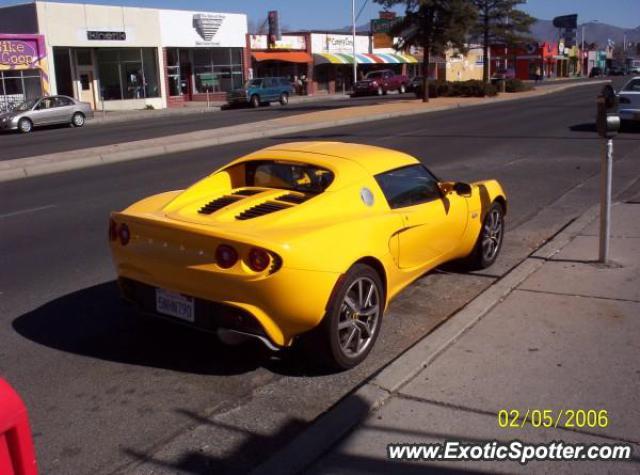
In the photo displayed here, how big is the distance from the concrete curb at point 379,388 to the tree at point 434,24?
30.9 m

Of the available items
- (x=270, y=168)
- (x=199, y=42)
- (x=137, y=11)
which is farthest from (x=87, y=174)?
(x=199, y=42)

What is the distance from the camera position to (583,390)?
392cm

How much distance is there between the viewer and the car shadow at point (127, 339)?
182 inches

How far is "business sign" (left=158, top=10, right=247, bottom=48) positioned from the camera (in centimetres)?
4242

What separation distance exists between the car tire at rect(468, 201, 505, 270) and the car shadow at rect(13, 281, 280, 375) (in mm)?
2418

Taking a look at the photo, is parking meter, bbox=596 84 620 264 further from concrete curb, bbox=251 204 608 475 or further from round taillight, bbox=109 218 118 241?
round taillight, bbox=109 218 118 241

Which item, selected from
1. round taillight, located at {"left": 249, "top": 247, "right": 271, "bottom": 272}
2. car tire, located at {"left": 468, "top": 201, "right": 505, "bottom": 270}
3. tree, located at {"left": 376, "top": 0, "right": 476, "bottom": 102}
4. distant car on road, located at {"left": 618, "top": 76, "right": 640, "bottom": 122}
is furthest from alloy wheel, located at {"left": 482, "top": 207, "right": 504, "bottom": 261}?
tree, located at {"left": 376, "top": 0, "right": 476, "bottom": 102}

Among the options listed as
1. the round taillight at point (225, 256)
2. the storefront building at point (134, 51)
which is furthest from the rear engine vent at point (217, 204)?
the storefront building at point (134, 51)

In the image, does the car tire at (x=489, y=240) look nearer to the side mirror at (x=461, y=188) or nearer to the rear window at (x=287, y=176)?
the side mirror at (x=461, y=188)

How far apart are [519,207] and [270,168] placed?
5.32m

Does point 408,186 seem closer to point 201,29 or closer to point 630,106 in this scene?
point 630,106

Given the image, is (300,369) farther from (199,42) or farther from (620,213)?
(199,42)

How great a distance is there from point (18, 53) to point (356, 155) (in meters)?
33.8

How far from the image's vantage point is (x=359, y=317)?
4.44 meters
